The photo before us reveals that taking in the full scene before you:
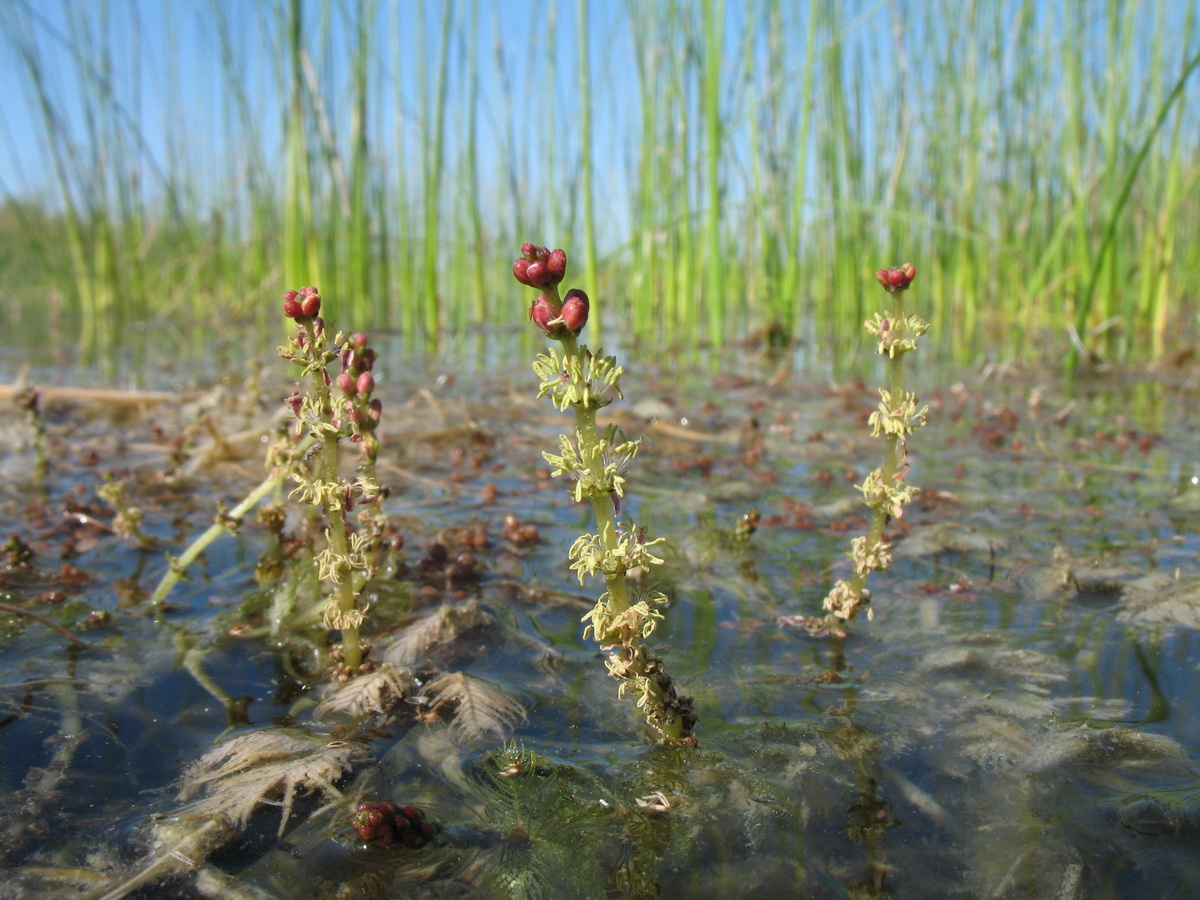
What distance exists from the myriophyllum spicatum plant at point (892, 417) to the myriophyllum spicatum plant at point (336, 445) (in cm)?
76

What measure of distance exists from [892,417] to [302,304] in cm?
85

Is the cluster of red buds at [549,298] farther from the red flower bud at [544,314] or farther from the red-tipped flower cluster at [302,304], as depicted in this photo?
the red-tipped flower cluster at [302,304]

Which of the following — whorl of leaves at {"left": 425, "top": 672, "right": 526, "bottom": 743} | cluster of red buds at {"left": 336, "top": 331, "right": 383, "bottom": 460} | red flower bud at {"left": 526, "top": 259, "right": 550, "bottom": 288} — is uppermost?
red flower bud at {"left": 526, "top": 259, "right": 550, "bottom": 288}

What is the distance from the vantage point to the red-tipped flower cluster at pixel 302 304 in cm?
116

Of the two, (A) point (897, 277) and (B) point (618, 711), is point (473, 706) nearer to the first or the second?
(B) point (618, 711)

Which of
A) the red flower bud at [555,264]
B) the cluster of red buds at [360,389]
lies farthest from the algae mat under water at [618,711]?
the red flower bud at [555,264]

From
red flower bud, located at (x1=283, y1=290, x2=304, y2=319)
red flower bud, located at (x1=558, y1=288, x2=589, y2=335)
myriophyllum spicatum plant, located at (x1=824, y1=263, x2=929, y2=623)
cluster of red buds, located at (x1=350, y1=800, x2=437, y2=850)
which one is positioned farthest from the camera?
myriophyllum spicatum plant, located at (x1=824, y1=263, x2=929, y2=623)

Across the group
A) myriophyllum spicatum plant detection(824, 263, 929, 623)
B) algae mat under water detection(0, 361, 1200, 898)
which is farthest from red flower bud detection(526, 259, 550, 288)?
algae mat under water detection(0, 361, 1200, 898)

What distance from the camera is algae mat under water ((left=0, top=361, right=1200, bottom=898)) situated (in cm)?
103

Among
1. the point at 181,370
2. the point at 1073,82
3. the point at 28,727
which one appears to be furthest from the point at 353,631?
the point at 1073,82

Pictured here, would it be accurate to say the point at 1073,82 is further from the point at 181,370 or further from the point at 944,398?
the point at 181,370

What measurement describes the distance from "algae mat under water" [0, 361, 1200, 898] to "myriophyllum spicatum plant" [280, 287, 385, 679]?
128mm

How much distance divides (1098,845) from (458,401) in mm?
3245

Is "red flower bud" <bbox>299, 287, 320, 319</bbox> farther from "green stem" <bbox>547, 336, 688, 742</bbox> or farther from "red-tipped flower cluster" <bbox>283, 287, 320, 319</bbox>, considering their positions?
"green stem" <bbox>547, 336, 688, 742</bbox>
